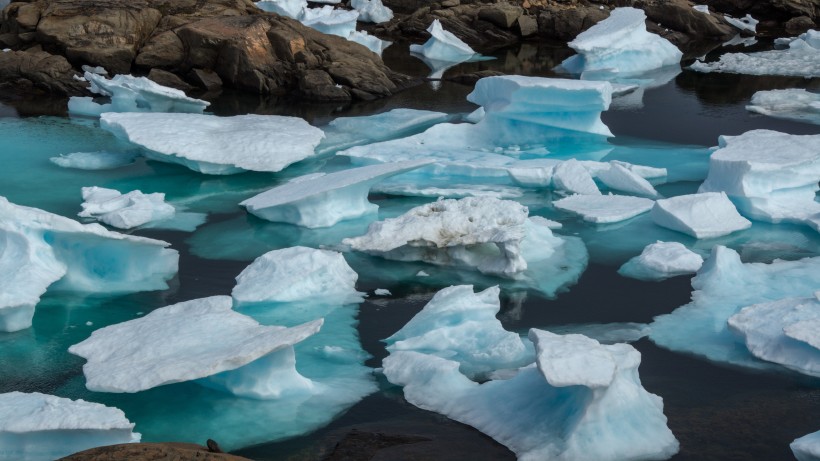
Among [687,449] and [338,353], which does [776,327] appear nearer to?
[687,449]

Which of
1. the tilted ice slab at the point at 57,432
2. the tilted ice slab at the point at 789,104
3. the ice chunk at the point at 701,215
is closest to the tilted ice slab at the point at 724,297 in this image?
the ice chunk at the point at 701,215

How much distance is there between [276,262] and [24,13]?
10.9 meters

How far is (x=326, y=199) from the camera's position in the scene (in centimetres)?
859

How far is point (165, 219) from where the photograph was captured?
905 centimetres

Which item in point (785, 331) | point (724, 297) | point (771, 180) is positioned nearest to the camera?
point (785, 331)

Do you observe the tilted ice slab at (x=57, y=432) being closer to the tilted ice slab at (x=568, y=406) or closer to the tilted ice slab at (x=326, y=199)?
the tilted ice slab at (x=568, y=406)

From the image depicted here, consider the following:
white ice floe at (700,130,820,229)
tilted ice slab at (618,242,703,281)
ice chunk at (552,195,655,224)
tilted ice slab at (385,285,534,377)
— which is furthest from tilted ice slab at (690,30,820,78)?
tilted ice slab at (385,285,534,377)

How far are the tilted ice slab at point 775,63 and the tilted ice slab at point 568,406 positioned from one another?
12.8 meters

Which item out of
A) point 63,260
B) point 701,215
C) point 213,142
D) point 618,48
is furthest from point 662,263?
point 618,48

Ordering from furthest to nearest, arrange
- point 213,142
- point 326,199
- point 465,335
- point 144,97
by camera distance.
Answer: point 144,97, point 213,142, point 326,199, point 465,335

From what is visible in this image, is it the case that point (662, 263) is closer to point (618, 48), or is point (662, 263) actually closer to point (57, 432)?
point (57, 432)

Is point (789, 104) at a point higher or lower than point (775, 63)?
higher

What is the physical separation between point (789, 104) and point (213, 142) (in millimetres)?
8439

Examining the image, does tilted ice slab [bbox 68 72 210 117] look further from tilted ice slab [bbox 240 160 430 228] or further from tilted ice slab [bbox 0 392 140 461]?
tilted ice slab [bbox 0 392 140 461]
